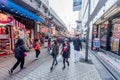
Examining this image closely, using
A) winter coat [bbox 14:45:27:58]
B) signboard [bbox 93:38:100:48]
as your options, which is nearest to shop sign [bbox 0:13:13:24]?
winter coat [bbox 14:45:27:58]

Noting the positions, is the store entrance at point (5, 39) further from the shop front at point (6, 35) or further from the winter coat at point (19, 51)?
the winter coat at point (19, 51)

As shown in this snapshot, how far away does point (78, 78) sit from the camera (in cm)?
634

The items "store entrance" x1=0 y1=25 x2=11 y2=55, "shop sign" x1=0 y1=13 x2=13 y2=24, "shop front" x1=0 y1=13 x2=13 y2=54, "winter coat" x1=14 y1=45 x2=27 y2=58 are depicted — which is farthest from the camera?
"store entrance" x1=0 y1=25 x2=11 y2=55

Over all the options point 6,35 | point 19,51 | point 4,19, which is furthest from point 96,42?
point 19,51

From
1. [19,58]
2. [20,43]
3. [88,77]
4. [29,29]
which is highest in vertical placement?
[29,29]

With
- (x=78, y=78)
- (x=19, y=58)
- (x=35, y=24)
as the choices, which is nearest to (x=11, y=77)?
(x=19, y=58)

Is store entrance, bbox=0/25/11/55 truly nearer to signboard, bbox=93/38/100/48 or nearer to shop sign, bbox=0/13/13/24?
shop sign, bbox=0/13/13/24

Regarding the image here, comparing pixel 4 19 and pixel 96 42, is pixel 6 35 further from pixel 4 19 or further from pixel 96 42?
pixel 96 42

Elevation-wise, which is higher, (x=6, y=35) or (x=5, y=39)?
(x=6, y=35)

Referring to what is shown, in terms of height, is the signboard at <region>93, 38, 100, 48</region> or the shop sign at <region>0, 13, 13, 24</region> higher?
the shop sign at <region>0, 13, 13, 24</region>

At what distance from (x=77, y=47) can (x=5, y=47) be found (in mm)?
6725

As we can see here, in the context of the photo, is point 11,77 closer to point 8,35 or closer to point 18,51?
point 18,51

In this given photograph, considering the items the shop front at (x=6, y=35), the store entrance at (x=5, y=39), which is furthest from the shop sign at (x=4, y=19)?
the store entrance at (x=5, y=39)

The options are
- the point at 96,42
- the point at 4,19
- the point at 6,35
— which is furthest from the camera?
the point at 96,42
